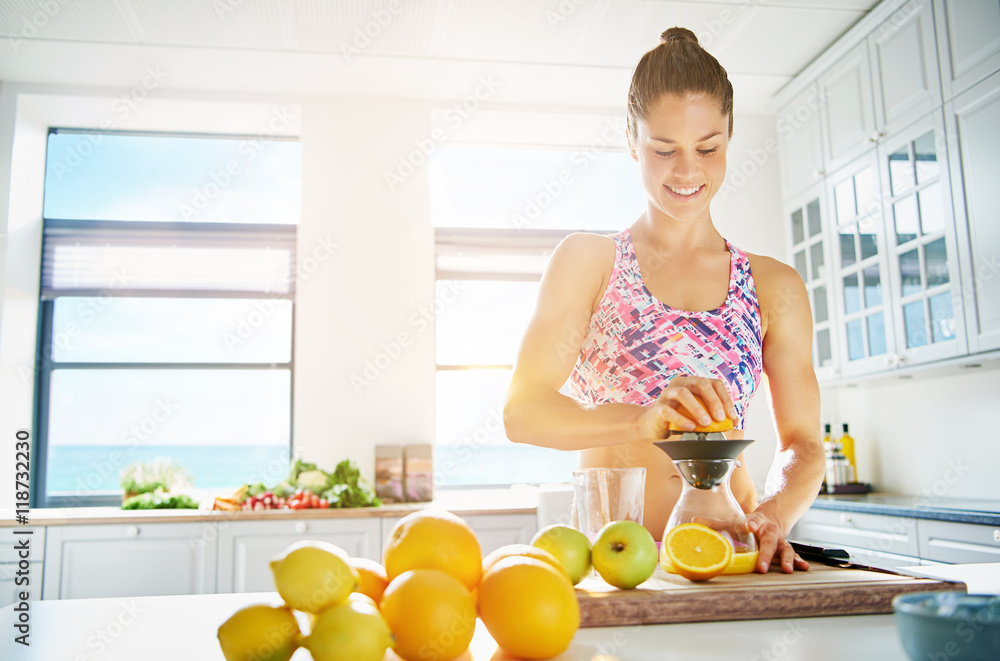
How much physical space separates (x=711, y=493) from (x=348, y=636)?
17.5 inches

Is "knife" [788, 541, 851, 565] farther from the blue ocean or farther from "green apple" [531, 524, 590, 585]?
the blue ocean

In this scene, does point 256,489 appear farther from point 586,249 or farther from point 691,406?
point 691,406

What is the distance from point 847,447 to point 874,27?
1.90 metres

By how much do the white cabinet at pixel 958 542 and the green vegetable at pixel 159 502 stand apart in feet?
9.32

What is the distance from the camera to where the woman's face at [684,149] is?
1123 millimetres

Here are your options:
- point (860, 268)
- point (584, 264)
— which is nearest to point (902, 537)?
point (860, 268)

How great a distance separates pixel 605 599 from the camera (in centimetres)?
73

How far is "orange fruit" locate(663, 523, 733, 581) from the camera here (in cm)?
80

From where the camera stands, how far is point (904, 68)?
3.02m

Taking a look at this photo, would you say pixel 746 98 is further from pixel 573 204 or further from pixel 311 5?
pixel 573 204

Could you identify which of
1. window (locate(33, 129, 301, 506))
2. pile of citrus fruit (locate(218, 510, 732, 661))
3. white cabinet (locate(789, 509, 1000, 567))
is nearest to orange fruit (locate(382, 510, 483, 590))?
pile of citrus fruit (locate(218, 510, 732, 661))

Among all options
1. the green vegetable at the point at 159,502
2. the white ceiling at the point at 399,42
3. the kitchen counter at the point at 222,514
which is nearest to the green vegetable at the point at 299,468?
the kitchen counter at the point at 222,514

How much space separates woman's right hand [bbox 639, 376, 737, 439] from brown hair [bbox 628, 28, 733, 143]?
0.49 meters

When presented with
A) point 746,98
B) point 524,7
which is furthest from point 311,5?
point 746,98
